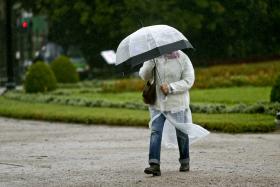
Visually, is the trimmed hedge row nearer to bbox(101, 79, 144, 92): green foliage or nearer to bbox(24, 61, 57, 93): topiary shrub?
bbox(24, 61, 57, 93): topiary shrub

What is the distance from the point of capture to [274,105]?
1944cm

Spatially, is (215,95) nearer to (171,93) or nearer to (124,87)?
(124,87)

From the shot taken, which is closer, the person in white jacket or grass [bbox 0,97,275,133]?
the person in white jacket

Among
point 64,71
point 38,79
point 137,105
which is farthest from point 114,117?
point 64,71

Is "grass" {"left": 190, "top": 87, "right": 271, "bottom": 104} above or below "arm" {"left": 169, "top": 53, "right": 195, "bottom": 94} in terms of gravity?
below

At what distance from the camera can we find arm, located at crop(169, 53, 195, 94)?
34.7 ft

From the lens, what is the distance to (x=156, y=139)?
1059 centimetres

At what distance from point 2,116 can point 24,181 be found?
43.9 ft

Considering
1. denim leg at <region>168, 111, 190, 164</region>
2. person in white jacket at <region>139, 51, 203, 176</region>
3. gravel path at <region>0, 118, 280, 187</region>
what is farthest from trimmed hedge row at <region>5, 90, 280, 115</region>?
person in white jacket at <region>139, 51, 203, 176</region>

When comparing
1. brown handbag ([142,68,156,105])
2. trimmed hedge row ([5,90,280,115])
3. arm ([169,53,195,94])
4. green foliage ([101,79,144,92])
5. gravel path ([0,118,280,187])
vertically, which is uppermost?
arm ([169,53,195,94])

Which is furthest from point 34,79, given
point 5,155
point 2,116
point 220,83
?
point 5,155

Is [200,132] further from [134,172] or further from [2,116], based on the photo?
[2,116]

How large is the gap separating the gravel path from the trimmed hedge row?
2829mm

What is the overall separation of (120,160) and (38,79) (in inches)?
777
